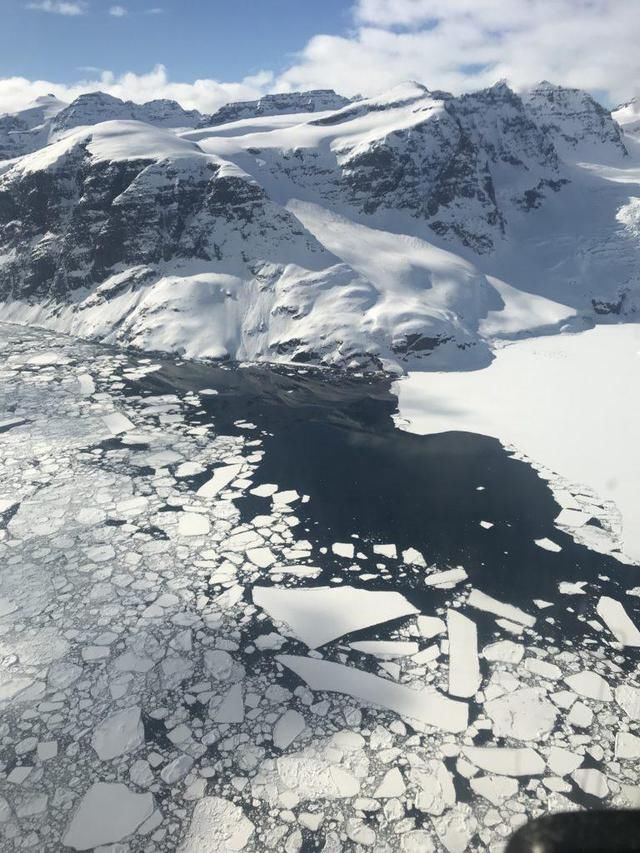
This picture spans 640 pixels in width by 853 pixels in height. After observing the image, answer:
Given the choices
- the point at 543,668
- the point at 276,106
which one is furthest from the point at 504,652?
the point at 276,106

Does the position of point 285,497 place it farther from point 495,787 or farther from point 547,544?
point 495,787

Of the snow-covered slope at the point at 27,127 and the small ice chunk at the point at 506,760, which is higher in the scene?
the snow-covered slope at the point at 27,127

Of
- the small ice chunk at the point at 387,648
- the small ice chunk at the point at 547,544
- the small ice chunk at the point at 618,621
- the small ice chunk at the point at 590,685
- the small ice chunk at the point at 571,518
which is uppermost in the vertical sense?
the small ice chunk at the point at 387,648

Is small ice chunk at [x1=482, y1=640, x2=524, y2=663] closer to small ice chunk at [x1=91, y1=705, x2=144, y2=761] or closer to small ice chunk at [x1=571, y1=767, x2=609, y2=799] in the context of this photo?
small ice chunk at [x1=571, y1=767, x2=609, y2=799]

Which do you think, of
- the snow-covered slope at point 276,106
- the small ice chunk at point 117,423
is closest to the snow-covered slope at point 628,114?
the snow-covered slope at point 276,106

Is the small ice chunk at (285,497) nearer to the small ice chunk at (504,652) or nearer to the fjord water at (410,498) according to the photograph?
the fjord water at (410,498)

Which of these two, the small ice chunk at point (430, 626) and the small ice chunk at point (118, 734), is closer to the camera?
the small ice chunk at point (118, 734)

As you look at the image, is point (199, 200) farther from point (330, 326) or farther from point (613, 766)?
point (613, 766)
